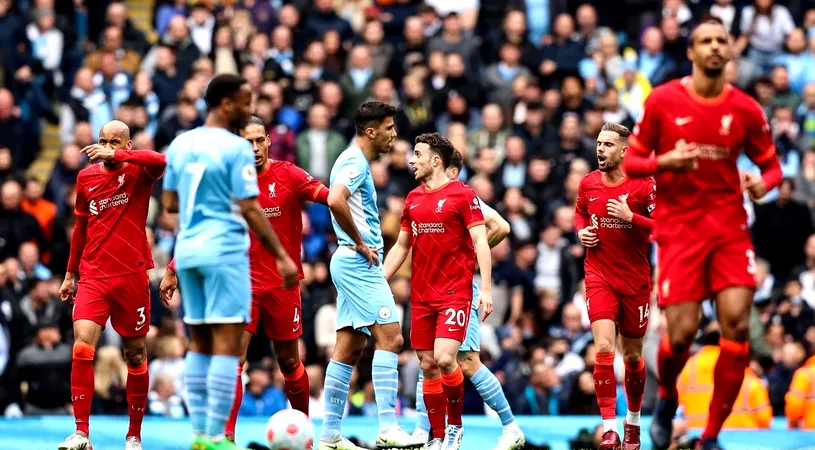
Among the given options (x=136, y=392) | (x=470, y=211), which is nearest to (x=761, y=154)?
(x=470, y=211)

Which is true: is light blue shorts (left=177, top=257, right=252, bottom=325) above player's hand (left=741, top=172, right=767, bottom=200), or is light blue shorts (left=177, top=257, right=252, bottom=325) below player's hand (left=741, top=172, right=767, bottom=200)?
below

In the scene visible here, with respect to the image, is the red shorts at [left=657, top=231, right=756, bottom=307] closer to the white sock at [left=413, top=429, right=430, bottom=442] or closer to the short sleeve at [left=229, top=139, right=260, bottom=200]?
the short sleeve at [left=229, top=139, right=260, bottom=200]

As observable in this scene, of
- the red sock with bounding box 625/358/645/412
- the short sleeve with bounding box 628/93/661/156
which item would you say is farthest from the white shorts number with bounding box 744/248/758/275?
the red sock with bounding box 625/358/645/412

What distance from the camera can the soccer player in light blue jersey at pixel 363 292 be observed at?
13.6m

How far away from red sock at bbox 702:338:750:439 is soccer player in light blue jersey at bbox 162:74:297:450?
3.42m

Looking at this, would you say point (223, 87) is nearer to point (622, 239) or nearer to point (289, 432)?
point (289, 432)

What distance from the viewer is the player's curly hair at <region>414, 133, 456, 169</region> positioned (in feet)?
46.5

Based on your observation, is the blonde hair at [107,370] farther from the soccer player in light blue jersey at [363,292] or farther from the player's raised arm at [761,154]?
the player's raised arm at [761,154]

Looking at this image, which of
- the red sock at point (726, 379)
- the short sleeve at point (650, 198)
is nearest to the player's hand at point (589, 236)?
the short sleeve at point (650, 198)

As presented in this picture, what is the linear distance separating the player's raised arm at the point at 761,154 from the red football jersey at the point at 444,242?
307 centimetres

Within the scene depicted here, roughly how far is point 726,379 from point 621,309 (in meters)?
2.69

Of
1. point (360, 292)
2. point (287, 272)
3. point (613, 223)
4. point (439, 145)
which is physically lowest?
point (360, 292)

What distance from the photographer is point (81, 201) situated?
547 inches

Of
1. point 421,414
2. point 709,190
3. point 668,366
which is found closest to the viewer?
point 709,190
